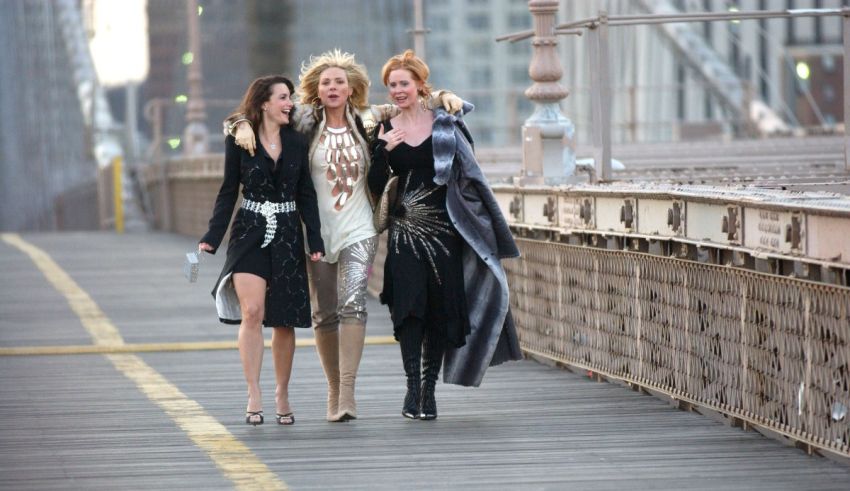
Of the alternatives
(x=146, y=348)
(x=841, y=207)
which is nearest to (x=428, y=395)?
(x=841, y=207)

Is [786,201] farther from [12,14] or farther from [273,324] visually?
[12,14]

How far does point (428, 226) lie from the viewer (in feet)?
29.5

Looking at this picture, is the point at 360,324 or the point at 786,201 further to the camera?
the point at 360,324

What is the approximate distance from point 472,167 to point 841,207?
2.39 metres

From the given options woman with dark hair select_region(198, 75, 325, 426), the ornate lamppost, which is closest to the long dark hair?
woman with dark hair select_region(198, 75, 325, 426)

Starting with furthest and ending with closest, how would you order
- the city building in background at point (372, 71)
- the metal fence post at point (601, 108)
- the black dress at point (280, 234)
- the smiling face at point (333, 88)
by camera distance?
1. the city building in background at point (372, 71)
2. the metal fence post at point (601, 108)
3. the smiling face at point (333, 88)
4. the black dress at point (280, 234)

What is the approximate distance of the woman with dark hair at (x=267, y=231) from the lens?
8.68 metres

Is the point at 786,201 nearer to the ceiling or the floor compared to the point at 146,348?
nearer to the ceiling

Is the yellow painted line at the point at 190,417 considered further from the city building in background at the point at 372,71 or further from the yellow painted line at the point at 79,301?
the city building in background at the point at 372,71

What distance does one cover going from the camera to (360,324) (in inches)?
349

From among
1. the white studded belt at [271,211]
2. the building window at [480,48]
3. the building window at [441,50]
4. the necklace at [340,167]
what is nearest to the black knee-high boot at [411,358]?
the necklace at [340,167]

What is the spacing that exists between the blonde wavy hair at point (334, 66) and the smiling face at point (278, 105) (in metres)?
0.16

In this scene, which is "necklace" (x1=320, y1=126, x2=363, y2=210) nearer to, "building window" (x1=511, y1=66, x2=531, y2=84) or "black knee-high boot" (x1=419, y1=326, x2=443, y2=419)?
"black knee-high boot" (x1=419, y1=326, x2=443, y2=419)

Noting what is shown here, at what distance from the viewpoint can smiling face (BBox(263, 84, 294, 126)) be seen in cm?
873
